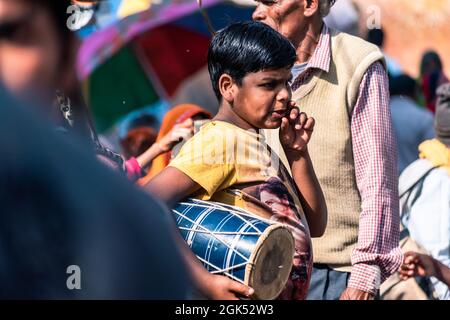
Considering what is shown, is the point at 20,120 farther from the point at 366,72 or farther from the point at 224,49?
the point at 366,72

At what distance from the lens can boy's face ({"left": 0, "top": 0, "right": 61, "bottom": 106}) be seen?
4.91 feet

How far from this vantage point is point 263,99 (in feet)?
11.1

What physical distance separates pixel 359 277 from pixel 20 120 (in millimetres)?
2619

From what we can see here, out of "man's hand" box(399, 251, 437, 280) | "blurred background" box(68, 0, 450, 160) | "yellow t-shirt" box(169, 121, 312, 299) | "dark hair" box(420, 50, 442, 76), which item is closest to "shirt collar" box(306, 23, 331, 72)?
"yellow t-shirt" box(169, 121, 312, 299)

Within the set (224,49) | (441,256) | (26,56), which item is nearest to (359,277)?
(224,49)

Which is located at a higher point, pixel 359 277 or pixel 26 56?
pixel 26 56

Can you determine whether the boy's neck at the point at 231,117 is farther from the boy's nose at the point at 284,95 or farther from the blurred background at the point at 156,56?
the blurred background at the point at 156,56

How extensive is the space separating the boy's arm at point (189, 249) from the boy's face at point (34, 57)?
140cm

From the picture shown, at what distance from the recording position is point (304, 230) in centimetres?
328

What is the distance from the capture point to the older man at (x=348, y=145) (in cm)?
372

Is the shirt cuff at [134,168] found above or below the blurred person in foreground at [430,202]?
above

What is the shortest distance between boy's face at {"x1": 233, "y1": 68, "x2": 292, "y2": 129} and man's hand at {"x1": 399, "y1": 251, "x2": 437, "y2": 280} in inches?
42.0

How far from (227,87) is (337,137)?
1.63 ft
